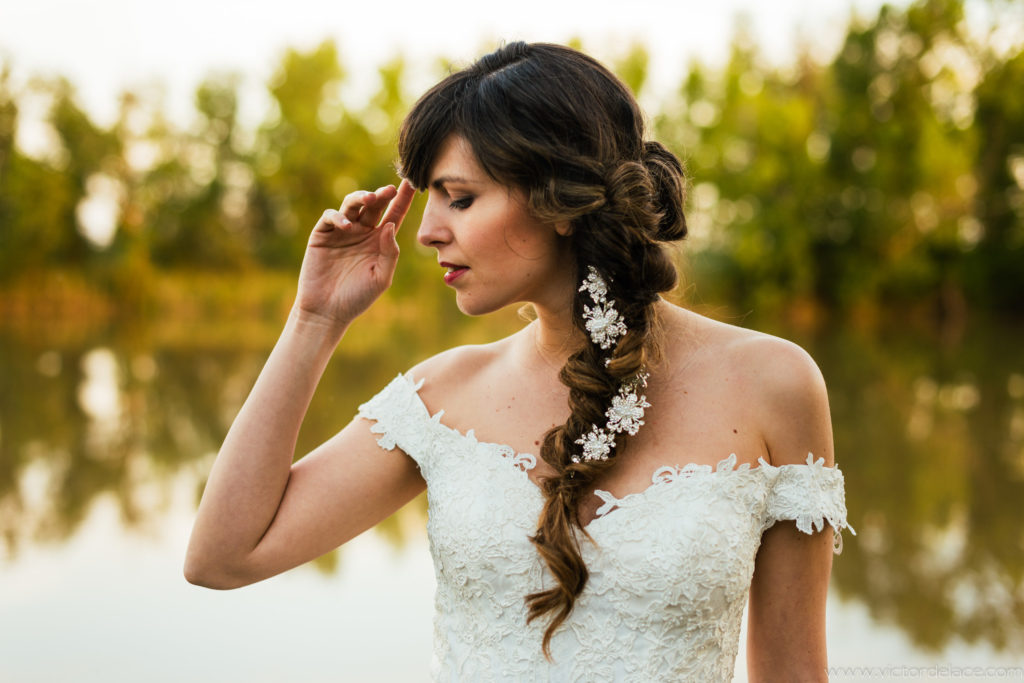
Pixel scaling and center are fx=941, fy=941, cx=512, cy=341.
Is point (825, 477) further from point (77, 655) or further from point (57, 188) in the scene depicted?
point (57, 188)

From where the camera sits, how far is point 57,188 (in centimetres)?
3011

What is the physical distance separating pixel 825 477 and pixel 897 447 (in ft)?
28.7

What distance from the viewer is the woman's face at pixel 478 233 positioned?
181 cm

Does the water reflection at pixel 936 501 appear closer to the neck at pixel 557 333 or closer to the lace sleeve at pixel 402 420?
the neck at pixel 557 333

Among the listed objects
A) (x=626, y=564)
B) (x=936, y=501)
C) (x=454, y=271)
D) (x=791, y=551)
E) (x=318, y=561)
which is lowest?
(x=626, y=564)

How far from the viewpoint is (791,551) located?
1.82m

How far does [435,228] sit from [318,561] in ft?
17.0

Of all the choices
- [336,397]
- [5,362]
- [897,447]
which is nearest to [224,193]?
[5,362]

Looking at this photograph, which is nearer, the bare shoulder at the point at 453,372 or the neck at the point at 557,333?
the neck at the point at 557,333

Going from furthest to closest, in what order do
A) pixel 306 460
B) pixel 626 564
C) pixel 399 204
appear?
pixel 399 204 < pixel 306 460 < pixel 626 564

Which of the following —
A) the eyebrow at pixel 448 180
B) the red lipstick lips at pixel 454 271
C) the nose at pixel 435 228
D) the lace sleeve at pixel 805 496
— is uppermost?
the eyebrow at pixel 448 180

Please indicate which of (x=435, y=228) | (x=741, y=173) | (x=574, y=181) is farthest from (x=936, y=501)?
(x=741, y=173)

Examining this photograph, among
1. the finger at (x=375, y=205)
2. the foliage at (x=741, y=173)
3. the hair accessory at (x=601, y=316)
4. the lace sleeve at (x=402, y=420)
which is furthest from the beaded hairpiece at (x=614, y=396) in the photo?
the foliage at (x=741, y=173)

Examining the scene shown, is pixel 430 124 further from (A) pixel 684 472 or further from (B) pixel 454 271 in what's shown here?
(A) pixel 684 472
